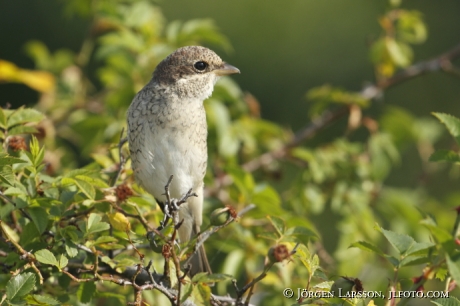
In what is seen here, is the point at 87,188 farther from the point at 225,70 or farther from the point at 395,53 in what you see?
the point at 395,53

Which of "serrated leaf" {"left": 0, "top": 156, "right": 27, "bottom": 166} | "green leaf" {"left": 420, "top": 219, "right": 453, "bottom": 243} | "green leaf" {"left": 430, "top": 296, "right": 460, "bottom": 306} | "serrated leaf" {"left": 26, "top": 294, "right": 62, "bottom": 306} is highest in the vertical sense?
"serrated leaf" {"left": 0, "top": 156, "right": 27, "bottom": 166}

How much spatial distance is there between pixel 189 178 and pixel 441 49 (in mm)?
6849

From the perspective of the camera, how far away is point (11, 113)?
263cm

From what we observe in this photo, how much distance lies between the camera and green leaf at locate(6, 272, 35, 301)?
2090mm

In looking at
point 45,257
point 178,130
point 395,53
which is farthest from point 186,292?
point 395,53

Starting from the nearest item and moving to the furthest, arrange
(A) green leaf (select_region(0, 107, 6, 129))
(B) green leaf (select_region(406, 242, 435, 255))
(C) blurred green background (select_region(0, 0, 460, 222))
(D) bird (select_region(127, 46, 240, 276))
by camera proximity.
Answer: (B) green leaf (select_region(406, 242, 435, 255)) < (A) green leaf (select_region(0, 107, 6, 129)) < (D) bird (select_region(127, 46, 240, 276)) < (C) blurred green background (select_region(0, 0, 460, 222))

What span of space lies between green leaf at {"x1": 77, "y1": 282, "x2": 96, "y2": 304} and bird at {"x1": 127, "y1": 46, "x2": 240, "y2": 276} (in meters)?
0.82

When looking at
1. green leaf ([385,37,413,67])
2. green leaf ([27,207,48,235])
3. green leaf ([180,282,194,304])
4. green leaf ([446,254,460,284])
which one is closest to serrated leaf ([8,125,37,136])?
green leaf ([27,207,48,235])

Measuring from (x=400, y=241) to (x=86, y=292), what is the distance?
3.73 ft

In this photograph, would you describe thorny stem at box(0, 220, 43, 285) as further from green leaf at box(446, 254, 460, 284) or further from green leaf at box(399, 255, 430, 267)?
green leaf at box(446, 254, 460, 284)

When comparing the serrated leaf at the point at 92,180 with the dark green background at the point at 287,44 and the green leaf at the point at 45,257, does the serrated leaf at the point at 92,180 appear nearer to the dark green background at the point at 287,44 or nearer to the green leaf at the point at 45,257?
the green leaf at the point at 45,257

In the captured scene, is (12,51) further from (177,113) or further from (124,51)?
(177,113)

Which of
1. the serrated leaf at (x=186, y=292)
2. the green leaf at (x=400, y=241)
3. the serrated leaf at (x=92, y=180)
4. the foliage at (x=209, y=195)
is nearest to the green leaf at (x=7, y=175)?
the foliage at (x=209, y=195)

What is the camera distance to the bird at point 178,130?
3293mm
